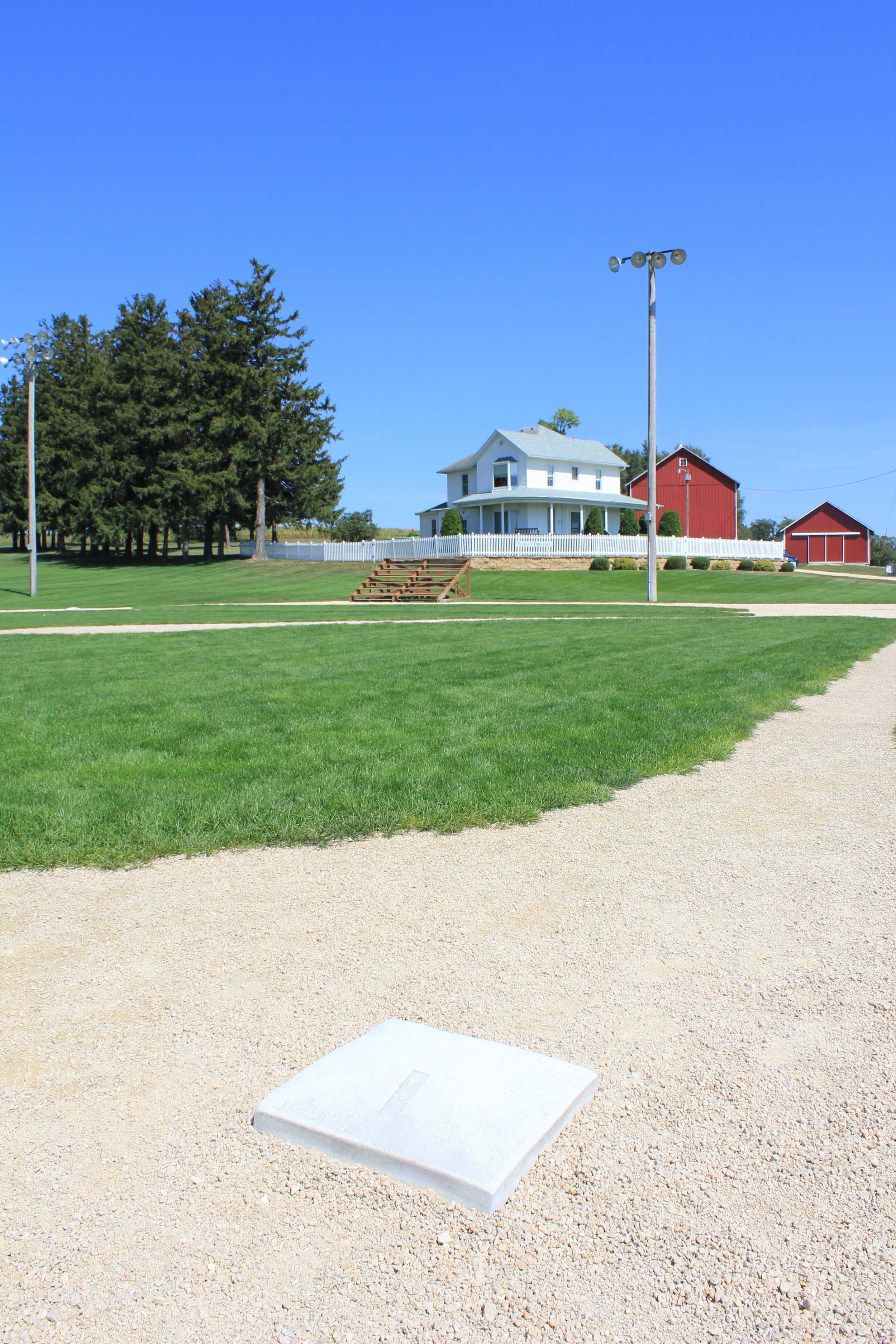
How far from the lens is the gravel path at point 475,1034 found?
197cm

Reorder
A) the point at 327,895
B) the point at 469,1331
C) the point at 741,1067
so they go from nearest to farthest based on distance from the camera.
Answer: the point at 469,1331 → the point at 741,1067 → the point at 327,895

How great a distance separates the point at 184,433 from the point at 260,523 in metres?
7.57

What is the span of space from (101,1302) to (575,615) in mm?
19931

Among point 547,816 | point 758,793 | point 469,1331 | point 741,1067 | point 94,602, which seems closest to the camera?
point 469,1331

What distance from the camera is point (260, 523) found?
56.7 m

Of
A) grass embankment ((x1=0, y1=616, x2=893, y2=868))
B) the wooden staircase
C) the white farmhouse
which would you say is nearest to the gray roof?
the white farmhouse

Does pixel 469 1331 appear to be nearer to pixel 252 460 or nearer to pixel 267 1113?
pixel 267 1113

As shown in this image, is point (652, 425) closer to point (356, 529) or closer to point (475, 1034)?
point (475, 1034)

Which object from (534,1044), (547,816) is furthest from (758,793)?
(534,1044)

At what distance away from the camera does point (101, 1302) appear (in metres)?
1.96

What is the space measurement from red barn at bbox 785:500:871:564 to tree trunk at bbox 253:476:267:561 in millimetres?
43587

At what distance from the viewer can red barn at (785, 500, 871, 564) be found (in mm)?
75750

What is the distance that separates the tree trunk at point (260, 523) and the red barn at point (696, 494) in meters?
24.0

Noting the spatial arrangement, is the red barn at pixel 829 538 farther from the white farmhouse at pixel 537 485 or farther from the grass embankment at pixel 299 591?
the grass embankment at pixel 299 591
